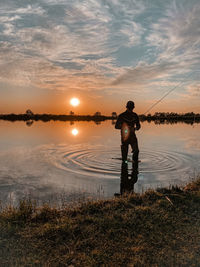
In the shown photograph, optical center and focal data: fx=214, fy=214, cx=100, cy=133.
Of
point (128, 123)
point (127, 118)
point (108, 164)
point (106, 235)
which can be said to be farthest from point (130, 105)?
point (106, 235)

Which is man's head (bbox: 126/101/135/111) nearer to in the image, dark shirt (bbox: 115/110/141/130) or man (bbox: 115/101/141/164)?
man (bbox: 115/101/141/164)

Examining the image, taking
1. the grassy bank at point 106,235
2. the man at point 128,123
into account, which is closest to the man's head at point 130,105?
the man at point 128,123

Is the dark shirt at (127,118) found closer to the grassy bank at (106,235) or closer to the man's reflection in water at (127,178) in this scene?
the man's reflection in water at (127,178)

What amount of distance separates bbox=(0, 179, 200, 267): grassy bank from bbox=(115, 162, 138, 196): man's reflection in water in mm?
2057

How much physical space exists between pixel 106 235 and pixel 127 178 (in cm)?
563

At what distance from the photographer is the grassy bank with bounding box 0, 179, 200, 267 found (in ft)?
13.2

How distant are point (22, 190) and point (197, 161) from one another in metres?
11.6

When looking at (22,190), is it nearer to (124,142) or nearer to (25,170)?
(25,170)

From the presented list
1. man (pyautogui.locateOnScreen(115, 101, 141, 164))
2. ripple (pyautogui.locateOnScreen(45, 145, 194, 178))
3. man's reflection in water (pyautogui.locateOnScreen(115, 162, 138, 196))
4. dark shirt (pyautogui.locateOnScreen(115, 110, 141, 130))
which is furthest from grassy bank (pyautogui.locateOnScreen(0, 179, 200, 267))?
dark shirt (pyautogui.locateOnScreen(115, 110, 141, 130))

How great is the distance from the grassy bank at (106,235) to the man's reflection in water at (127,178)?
2.06 metres

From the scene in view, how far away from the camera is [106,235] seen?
15.7 ft

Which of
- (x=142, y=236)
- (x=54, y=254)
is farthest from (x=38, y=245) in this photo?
(x=142, y=236)

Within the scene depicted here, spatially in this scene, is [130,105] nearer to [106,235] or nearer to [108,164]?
[108,164]

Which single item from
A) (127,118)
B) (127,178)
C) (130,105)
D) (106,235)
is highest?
(130,105)
